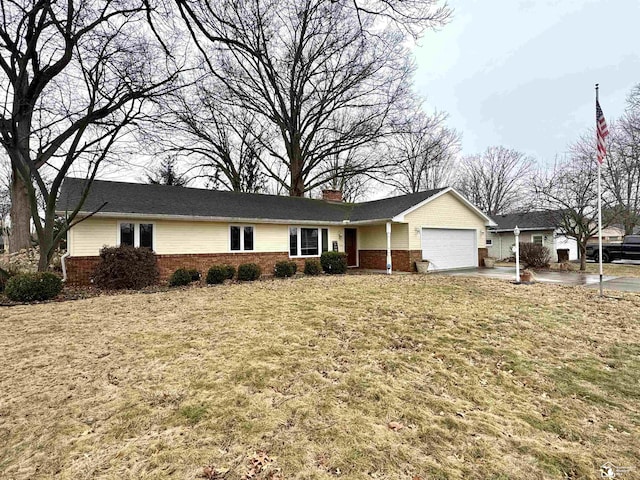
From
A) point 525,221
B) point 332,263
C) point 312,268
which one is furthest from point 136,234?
point 525,221

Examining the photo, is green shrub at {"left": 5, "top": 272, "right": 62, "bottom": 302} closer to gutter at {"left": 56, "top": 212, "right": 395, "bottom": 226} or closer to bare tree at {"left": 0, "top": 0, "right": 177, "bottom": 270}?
bare tree at {"left": 0, "top": 0, "right": 177, "bottom": 270}

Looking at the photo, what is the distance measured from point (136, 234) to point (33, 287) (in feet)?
12.3

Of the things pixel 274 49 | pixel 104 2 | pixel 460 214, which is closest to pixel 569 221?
pixel 460 214

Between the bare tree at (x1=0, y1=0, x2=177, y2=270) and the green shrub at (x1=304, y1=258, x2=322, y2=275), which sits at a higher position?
the bare tree at (x1=0, y1=0, x2=177, y2=270)

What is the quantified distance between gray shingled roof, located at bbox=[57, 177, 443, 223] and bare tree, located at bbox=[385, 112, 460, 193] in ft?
26.6

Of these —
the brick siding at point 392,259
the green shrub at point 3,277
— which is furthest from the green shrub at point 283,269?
the green shrub at point 3,277

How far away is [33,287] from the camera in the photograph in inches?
330

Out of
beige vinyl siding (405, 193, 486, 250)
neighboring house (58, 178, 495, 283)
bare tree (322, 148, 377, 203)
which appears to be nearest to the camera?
neighboring house (58, 178, 495, 283)

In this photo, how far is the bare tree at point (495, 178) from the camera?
34.8m

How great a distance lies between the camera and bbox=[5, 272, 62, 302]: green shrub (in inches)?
325

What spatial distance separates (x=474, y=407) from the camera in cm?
327

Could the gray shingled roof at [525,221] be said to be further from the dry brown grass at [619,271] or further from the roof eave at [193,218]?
the roof eave at [193,218]

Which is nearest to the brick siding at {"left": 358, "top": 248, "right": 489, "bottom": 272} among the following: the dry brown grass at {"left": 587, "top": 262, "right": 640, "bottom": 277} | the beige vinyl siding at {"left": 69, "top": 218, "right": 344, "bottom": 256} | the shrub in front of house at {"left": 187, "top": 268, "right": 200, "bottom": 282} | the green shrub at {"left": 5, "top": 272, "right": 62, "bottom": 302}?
the beige vinyl siding at {"left": 69, "top": 218, "right": 344, "bottom": 256}

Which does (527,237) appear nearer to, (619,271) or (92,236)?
(619,271)
